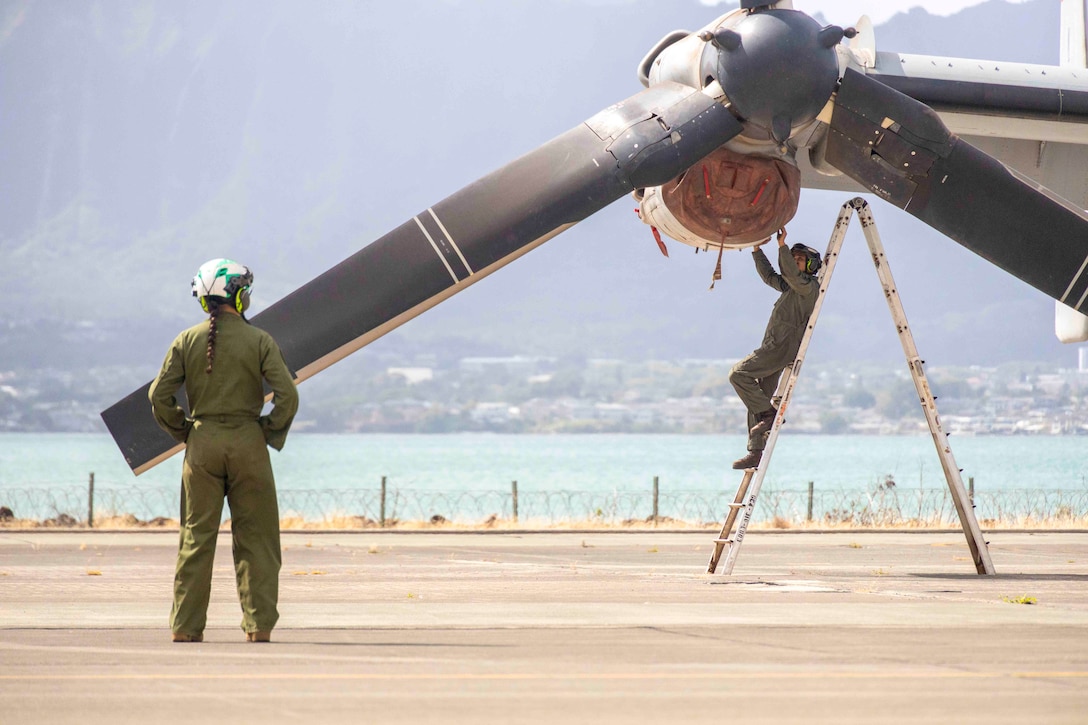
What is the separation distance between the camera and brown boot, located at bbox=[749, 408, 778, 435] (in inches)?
568

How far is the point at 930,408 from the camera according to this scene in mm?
14734

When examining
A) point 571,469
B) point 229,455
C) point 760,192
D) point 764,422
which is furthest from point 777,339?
point 571,469

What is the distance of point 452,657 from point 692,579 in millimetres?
5910

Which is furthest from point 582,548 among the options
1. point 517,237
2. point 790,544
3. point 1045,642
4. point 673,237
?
point 1045,642

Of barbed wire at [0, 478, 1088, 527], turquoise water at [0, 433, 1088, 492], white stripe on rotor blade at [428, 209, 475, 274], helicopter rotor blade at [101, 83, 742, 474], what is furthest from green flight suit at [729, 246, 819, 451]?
turquoise water at [0, 433, 1088, 492]

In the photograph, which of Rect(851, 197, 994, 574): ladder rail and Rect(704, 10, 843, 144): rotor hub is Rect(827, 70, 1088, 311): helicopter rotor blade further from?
Rect(851, 197, 994, 574): ladder rail

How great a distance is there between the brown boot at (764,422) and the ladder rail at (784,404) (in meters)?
0.07

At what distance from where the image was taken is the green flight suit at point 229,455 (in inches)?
348

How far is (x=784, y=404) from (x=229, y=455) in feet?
22.4

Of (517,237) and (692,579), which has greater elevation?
(517,237)

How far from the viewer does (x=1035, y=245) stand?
14289 millimetres

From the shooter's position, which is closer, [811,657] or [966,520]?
[811,657]

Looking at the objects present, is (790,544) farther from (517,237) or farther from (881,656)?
(881,656)

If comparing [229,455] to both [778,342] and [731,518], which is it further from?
[778,342]
